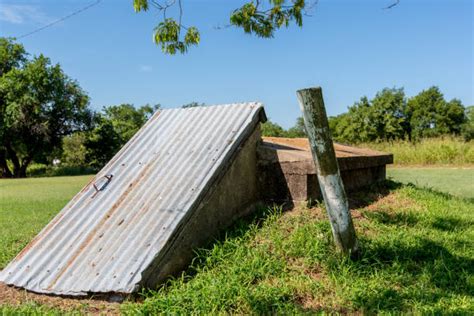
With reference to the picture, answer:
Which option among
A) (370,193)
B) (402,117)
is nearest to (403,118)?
(402,117)

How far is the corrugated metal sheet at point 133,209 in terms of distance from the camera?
11.5 ft

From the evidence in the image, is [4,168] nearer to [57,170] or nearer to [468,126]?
[57,170]

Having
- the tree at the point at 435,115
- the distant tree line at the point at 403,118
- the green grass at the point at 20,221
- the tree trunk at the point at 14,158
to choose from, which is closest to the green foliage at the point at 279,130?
the distant tree line at the point at 403,118

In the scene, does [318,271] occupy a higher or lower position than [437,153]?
lower

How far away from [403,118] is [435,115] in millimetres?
3587

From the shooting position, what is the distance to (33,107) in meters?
29.5


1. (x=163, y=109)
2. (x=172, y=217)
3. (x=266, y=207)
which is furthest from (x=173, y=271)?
(x=163, y=109)

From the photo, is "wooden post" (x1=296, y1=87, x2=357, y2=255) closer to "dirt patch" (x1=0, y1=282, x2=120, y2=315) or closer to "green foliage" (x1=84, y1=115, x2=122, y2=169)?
"dirt patch" (x1=0, y1=282, x2=120, y2=315)

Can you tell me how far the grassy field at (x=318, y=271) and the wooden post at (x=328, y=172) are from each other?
212 millimetres

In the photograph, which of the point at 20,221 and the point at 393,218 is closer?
the point at 393,218

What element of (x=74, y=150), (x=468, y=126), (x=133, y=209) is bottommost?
(x=133, y=209)

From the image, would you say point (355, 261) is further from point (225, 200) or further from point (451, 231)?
point (451, 231)

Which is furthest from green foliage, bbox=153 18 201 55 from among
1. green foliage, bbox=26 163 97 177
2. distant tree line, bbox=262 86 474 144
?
distant tree line, bbox=262 86 474 144

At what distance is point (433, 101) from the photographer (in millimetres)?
48375
